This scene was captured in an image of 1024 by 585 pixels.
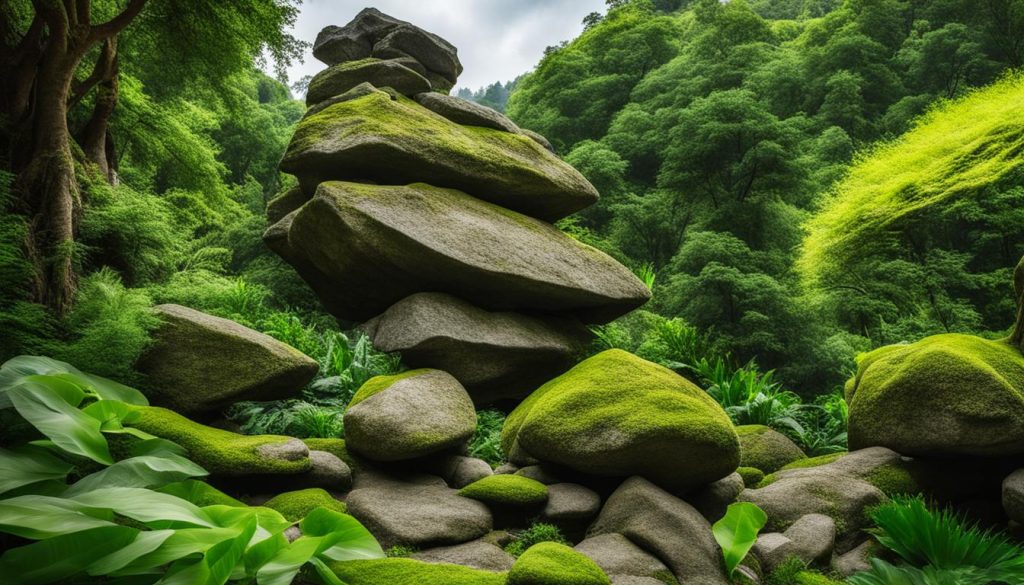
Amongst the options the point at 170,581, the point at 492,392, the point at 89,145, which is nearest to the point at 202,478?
the point at 170,581

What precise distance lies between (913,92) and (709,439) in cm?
2252

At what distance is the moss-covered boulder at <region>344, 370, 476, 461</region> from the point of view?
4992 millimetres

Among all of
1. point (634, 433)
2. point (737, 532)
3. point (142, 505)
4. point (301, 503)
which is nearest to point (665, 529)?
point (737, 532)

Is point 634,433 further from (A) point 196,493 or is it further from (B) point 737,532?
(A) point 196,493

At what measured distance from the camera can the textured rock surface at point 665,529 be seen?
404cm

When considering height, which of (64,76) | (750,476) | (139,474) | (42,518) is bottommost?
(750,476)

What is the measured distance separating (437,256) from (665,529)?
4226 millimetres

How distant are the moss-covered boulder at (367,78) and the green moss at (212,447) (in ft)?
26.8

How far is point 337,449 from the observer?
5.33 meters

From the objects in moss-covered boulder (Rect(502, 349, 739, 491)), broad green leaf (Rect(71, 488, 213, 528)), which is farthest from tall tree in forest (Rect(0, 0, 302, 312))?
moss-covered boulder (Rect(502, 349, 739, 491))

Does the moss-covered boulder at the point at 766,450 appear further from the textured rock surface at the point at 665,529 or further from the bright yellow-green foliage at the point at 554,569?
the bright yellow-green foliage at the point at 554,569

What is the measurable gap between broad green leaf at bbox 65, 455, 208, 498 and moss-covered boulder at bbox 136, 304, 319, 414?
5.45ft

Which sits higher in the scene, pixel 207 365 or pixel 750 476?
pixel 207 365

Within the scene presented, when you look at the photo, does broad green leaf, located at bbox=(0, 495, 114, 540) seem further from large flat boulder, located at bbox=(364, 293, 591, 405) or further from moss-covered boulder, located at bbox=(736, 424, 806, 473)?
moss-covered boulder, located at bbox=(736, 424, 806, 473)
